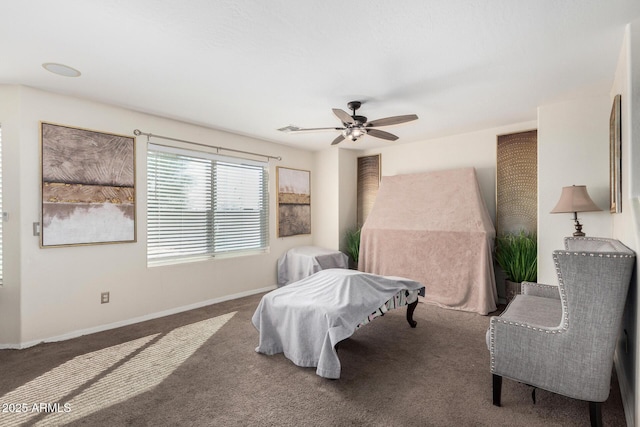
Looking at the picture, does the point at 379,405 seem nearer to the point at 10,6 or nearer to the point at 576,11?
the point at 576,11

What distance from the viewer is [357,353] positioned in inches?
111

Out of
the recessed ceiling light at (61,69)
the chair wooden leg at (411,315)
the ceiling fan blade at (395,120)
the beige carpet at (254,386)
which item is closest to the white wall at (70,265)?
the beige carpet at (254,386)

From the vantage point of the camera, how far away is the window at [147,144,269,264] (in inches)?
156

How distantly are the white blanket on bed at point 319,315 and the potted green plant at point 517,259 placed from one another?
186 cm

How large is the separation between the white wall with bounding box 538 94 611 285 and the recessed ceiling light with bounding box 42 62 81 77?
467 centimetres

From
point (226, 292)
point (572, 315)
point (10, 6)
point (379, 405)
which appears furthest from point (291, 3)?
point (226, 292)

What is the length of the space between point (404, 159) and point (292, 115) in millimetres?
2385

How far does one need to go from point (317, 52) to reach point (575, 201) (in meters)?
2.85

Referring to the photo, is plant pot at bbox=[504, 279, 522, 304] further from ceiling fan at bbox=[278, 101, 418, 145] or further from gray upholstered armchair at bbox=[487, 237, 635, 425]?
ceiling fan at bbox=[278, 101, 418, 145]

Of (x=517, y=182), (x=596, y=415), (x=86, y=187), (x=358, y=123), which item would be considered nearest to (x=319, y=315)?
(x=596, y=415)

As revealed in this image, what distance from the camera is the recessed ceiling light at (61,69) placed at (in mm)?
2561

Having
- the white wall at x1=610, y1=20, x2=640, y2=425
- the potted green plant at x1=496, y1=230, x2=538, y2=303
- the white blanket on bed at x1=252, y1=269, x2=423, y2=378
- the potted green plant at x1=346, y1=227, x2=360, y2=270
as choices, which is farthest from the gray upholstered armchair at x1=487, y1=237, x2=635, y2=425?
the potted green plant at x1=346, y1=227, x2=360, y2=270

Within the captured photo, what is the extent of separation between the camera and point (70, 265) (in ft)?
10.7

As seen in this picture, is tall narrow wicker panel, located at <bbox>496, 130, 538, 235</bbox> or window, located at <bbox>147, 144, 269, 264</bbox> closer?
window, located at <bbox>147, 144, 269, 264</bbox>
